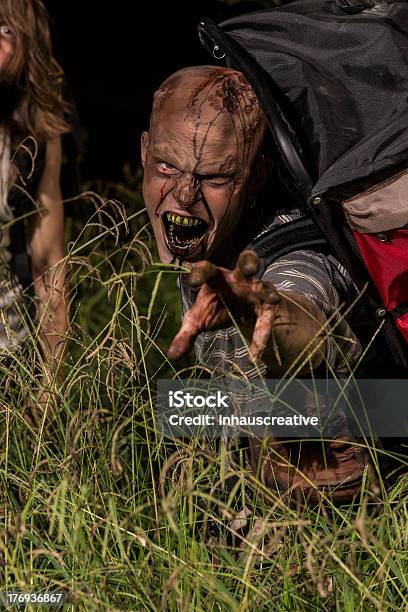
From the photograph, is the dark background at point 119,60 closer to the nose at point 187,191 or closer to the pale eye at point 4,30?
the pale eye at point 4,30

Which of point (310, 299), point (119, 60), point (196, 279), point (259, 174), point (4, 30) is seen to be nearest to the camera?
point (196, 279)

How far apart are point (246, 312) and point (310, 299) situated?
0.22 metres

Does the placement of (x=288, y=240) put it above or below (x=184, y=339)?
below

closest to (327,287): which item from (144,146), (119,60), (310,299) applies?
(310,299)

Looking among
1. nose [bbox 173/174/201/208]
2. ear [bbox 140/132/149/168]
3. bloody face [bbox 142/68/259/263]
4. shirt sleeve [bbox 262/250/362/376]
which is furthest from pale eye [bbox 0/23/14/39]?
shirt sleeve [bbox 262/250/362/376]

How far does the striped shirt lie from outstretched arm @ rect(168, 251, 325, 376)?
79 mm

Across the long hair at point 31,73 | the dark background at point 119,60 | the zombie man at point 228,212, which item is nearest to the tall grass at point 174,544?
the zombie man at point 228,212

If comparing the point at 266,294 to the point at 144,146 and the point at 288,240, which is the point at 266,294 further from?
the point at 144,146

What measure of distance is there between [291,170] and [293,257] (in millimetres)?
145

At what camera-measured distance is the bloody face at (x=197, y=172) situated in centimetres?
179

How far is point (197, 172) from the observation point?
5.88ft

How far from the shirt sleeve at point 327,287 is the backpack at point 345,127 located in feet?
0.09

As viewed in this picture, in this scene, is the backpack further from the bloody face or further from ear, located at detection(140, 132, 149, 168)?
ear, located at detection(140, 132, 149, 168)

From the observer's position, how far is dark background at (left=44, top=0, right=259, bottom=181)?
5020mm
